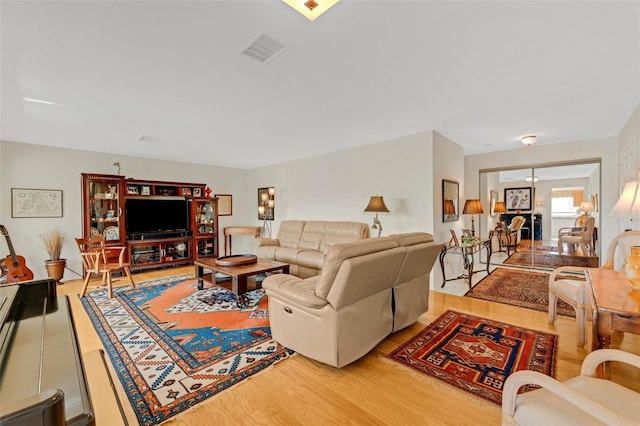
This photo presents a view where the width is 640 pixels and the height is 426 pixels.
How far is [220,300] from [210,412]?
7.00 feet

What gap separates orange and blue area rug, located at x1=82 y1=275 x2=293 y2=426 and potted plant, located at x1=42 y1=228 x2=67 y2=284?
1.16m

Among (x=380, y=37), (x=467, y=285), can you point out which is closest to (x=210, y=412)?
(x=380, y=37)

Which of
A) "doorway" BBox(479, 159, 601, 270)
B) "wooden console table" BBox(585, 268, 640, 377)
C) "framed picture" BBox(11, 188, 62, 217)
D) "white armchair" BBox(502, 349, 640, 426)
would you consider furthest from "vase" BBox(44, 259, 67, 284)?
"doorway" BBox(479, 159, 601, 270)

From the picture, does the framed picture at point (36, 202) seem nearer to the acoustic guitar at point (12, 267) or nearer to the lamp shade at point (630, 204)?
the acoustic guitar at point (12, 267)

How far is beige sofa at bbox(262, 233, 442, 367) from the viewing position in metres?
2.05

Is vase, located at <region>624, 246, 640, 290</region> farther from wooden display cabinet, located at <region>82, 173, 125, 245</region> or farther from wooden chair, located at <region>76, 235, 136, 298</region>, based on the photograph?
wooden display cabinet, located at <region>82, 173, 125, 245</region>

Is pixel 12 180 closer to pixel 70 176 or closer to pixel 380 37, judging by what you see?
pixel 70 176

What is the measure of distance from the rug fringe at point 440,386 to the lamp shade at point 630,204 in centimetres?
156

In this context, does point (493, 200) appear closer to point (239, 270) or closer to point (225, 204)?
point (239, 270)

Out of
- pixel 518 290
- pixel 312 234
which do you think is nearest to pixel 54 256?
pixel 312 234

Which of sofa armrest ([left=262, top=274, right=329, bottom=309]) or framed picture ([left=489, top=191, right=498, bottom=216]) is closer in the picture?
sofa armrest ([left=262, top=274, right=329, bottom=309])

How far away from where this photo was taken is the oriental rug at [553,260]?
5070 mm

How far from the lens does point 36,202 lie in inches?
185

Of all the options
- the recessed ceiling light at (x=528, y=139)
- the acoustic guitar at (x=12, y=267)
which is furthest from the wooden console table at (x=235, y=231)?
the recessed ceiling light at (x=528, y=139)
